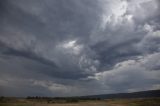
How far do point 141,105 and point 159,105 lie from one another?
441 centimetres

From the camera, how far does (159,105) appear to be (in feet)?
162

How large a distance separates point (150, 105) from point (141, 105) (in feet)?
7.33

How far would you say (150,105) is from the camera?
4984cm

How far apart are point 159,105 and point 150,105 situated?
2.20 metres

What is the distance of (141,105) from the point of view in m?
50.7
